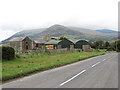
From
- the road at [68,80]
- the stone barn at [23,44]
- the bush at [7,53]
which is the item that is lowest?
the road at [68,80]

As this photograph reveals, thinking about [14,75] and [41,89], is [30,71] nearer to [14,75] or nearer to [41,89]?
[14,75]

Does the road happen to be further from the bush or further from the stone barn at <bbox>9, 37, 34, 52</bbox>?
the stone barn at <bbox>9, 37, 34, 52</bbox>

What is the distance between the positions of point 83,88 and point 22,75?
5247mm

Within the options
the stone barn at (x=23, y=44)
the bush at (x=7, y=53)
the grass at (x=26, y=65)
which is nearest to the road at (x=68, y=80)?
the grass at (x=26, y=65)

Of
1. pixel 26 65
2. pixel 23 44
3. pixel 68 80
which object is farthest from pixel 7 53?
pixel 23 44

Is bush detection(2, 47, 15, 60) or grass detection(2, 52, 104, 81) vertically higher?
bush detection(2, 47, 15, 60)

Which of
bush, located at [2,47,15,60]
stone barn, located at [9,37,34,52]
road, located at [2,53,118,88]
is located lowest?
road, located at [2,53,118,88]

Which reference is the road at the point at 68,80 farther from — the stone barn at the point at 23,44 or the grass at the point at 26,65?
the stone barn at the point at 23,44

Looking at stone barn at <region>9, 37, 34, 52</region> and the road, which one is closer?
the road

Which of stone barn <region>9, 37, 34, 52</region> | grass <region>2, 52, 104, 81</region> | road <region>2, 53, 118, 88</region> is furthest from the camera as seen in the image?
stone barn <region>9, 37, 34, 52</region>

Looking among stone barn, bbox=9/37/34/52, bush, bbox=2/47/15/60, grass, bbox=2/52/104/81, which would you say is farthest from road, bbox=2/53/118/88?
stone barn, bbox=9/37/34/52

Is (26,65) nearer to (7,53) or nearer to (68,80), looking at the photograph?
(7,53)

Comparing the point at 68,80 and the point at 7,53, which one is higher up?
the point at 7,53

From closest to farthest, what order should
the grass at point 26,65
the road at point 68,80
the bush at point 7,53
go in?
1. the road at point 68,80
2. the grass at point 26,65
3. the bush at point 7,53
